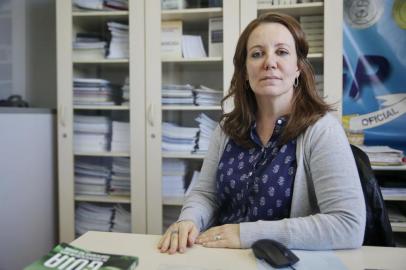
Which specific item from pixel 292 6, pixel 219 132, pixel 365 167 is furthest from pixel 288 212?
pixel 292 6

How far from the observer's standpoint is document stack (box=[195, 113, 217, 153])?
2033 millimetres

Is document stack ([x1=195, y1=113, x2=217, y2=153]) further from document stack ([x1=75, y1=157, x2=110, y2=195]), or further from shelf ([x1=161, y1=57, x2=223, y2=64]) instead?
document stack ([x1=75, y1=157, x2=110, y2=195])

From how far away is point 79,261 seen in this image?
0.69 metres

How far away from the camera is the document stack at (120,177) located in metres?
2.07

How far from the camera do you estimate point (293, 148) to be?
1.06 meters

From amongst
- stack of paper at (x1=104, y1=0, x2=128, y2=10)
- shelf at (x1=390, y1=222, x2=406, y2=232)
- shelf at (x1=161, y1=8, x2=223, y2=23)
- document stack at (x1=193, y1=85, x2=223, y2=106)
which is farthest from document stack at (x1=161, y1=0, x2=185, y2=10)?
shelf at (x1=390, y1=222, x2=406, y2=232)

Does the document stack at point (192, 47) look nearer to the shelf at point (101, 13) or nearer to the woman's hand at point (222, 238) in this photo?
the shelf at point (101, 13)

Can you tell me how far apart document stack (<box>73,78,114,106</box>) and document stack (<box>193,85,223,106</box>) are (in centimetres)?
55

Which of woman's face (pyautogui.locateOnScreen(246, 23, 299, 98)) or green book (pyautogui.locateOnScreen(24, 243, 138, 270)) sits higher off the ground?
woman's face (pyautogui.locateOnScreen(246, 23, 299, 98))

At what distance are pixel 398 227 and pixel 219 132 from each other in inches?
46.3

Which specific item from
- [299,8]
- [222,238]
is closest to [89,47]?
[299,8]

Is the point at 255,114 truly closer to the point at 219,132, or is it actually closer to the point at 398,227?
the point at 219,132

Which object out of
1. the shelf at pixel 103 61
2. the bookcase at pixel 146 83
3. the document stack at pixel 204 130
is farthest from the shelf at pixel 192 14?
the document stack at pixel 204 130

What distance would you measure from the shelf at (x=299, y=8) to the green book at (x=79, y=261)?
5.13 ft
